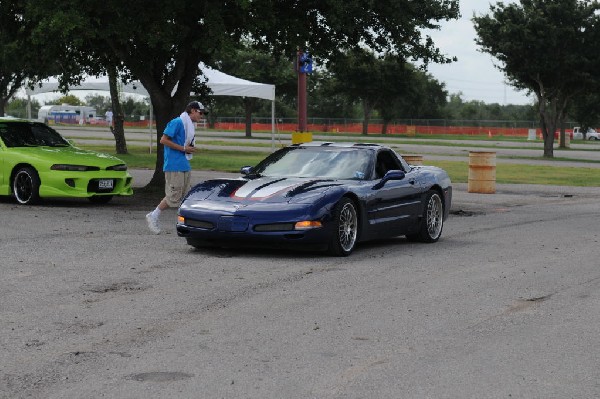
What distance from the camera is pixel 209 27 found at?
17.9m

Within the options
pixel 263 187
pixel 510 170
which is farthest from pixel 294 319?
pixel 510 170

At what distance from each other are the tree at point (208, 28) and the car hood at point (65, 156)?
191 cm

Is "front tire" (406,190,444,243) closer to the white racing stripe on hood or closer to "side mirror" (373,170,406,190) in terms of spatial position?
"side mirror" (373,170,406,190)

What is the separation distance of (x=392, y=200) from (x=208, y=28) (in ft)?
19.9

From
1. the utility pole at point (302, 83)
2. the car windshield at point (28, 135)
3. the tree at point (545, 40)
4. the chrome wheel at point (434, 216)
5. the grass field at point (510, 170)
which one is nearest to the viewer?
the chrome wheel at point (434, 216)

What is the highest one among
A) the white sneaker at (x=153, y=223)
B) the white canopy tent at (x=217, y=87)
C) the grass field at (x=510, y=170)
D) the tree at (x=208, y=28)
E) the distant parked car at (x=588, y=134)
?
the tree at (x=208, y=28)

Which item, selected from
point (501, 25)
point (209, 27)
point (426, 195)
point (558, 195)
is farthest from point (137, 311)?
point (501, 25)

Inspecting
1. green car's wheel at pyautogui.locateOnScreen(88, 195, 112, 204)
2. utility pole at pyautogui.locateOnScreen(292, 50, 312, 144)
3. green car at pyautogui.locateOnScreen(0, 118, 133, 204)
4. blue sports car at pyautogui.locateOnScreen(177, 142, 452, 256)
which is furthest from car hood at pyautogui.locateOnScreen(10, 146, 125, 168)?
blue sports car at pyautogui.locateOnScreen(177, 142, 452, 256)

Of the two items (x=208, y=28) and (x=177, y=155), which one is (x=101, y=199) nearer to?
(x=208, y=28)

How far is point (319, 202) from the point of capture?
11.8m

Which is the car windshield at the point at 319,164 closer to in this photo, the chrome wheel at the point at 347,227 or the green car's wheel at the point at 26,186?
the chrome wheel at the point at 347,227

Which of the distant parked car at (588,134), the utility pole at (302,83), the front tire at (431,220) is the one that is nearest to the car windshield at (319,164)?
the front tire at (431,220)

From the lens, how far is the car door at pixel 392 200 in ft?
42.2

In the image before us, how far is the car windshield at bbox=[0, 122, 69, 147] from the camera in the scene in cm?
1911
